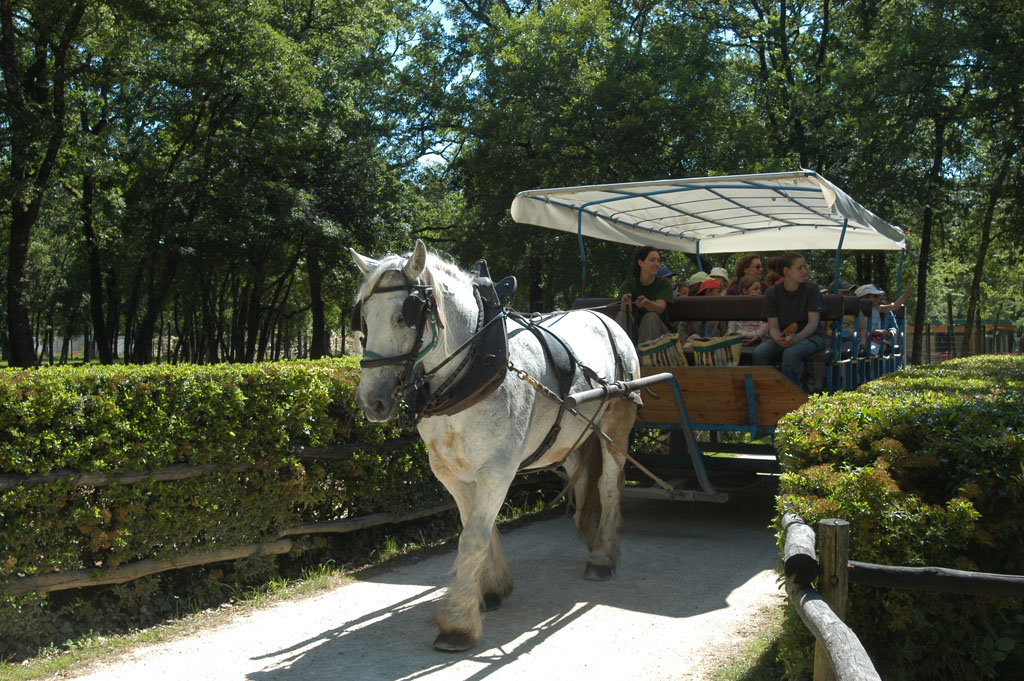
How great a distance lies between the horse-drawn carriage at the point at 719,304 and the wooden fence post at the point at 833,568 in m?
3.85

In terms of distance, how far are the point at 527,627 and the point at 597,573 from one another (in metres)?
1.09

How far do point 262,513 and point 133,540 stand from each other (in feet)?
3.09

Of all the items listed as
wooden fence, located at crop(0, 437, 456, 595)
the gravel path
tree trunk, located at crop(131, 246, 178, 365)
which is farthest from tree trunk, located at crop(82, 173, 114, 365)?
the gravel path

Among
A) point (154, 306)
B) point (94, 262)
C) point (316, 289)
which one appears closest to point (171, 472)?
point (94, 262)

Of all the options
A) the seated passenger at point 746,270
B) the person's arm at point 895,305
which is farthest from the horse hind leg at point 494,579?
the person's arm at point 895,305

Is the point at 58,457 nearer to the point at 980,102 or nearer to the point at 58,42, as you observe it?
the point at 58,42

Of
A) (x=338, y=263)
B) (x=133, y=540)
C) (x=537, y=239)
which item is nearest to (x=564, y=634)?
(x=133, y=540)

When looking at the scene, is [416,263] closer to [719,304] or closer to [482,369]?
[482,369]

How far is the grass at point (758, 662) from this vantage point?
4.10 meters

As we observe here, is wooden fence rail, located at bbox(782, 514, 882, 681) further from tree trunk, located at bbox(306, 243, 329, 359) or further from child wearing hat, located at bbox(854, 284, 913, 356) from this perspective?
tree trunk, located at bbox(306, 243, 329, 359)

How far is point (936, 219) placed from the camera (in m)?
19.1

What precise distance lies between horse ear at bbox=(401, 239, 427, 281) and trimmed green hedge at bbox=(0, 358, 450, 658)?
6.38 ft

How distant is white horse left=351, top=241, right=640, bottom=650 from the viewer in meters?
4.22

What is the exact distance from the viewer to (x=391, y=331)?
4.21m
